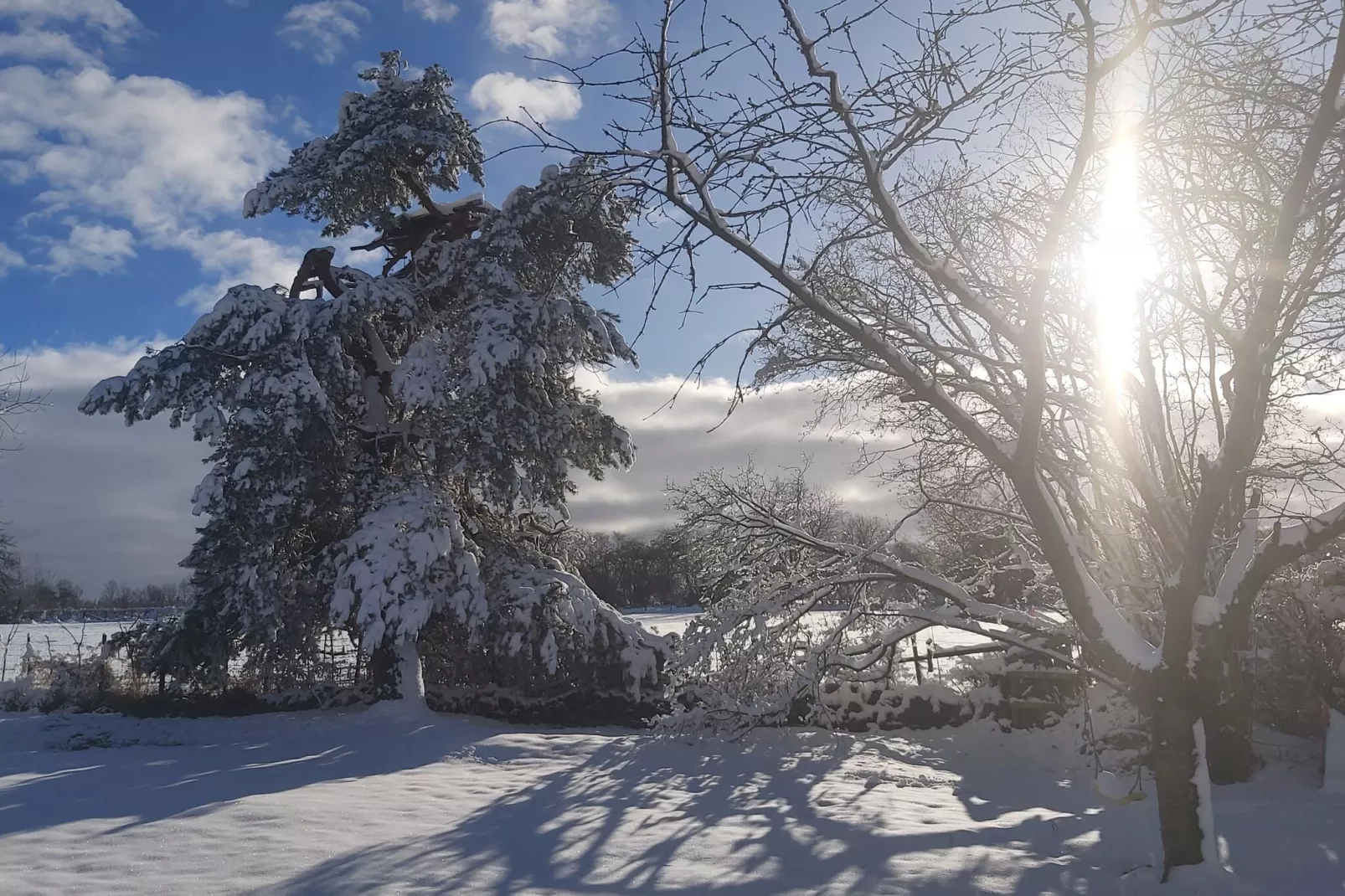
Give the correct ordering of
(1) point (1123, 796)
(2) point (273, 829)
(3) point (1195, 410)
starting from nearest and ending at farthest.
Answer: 1. (2) point (273, 829)
2. (1) point (1123, 796)
3. (3) point (1195, 410)

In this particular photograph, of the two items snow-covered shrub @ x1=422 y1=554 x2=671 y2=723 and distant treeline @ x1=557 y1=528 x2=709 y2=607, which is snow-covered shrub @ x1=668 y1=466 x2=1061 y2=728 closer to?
snow-covered shrub @ x1=422 y1=554 x2=671 y2=723

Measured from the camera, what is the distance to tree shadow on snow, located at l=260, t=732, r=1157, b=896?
18.7 feet

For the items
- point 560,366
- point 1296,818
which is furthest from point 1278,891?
point 560,366

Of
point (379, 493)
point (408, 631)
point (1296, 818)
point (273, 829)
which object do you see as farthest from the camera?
point (379, 493)

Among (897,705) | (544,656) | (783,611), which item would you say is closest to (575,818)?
(783,611)

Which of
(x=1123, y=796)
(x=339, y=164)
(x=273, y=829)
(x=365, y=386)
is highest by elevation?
(x=339, y=164)

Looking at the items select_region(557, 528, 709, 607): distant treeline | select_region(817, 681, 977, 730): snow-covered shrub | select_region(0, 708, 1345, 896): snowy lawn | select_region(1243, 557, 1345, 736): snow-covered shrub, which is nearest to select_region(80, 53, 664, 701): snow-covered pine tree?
select_region(0, 708, 1345, 896): snowy lawn

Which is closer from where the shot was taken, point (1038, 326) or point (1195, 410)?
point (1038, 326)

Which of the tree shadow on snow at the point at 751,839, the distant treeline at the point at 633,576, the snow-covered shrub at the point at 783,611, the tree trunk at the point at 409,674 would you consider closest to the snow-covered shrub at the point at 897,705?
the snow-covered shrub at the point at 783,611

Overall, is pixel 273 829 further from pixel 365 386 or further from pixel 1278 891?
pixel 365 386

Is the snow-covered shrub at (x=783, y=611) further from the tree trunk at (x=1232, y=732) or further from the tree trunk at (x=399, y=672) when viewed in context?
the tree trunk at (x=399, y=672)

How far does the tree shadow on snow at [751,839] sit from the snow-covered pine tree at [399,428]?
364 centimetres

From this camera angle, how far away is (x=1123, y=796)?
30.1ft

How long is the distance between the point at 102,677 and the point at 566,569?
324 inches
